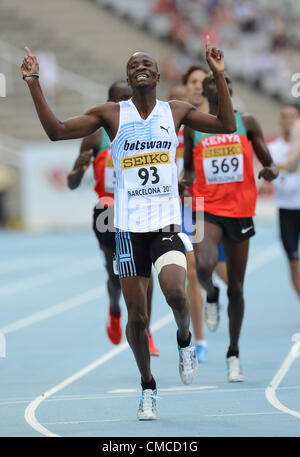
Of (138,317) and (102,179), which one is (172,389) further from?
(102,179)

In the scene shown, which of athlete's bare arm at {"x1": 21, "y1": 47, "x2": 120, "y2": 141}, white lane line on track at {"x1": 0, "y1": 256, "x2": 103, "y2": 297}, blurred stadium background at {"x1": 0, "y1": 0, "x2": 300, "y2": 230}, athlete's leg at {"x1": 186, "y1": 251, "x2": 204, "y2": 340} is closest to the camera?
athlete's bare arm at {"x1": 21, "y1": 47, "x2": 120, "y2": 141}

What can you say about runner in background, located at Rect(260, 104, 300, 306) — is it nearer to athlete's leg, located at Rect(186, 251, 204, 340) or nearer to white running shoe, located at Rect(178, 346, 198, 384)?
athlete's leg, located at Rect(186, 251, 204, 340)

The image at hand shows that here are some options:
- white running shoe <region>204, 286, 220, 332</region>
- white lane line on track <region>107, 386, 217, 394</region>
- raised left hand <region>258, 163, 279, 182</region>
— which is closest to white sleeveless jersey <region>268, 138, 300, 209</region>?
white running shoe <region>204, 286, 220, 332</region>

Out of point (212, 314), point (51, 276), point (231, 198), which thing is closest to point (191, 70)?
point (231, 198)

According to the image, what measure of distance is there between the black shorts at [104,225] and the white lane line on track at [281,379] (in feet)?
5.90

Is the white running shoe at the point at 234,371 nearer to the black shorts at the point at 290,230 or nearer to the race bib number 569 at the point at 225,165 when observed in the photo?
the race bib number 569 at the point at 225,165

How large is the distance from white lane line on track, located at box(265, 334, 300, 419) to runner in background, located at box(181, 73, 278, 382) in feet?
1.24

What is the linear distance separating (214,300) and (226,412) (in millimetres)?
2333

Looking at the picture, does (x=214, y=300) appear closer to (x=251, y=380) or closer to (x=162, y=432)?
(x=251, y=380)

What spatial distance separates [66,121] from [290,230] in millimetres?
5332

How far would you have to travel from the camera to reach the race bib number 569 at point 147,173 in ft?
21.3

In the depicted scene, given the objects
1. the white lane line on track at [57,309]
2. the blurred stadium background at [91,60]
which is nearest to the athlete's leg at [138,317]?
the white lane line on track at [57,309]

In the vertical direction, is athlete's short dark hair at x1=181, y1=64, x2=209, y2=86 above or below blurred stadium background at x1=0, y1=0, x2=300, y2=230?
below

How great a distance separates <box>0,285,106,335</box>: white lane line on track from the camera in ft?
37.7
